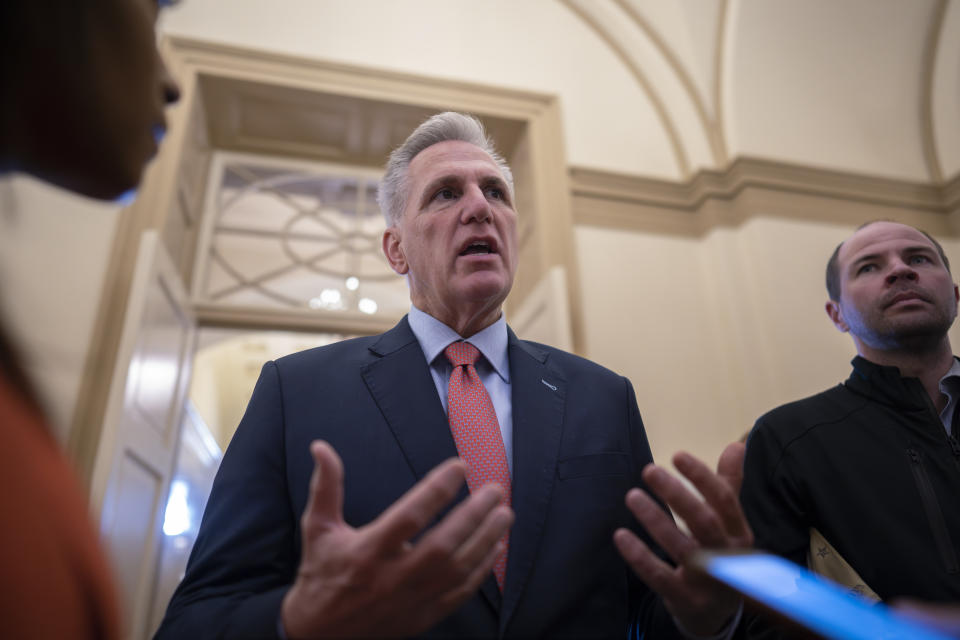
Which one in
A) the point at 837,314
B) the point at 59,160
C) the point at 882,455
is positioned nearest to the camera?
the point at 59,160

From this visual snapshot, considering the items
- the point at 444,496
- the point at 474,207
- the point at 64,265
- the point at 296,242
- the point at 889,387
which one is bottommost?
the point at 444,496

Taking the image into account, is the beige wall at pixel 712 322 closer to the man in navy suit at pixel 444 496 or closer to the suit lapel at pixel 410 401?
the man in navy suit at pixel 444 496

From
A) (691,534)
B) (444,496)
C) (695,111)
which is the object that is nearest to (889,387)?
(691,534)

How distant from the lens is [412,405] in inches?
45.1


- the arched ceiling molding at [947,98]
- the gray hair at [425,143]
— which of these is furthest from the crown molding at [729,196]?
the gray hair at [425,143]

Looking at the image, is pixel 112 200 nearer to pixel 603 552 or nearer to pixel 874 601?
pixel 603 552

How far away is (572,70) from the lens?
445 centimetres

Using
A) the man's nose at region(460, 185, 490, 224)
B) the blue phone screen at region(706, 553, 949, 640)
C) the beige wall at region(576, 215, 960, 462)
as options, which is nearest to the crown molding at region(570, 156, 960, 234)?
the beige wall at region(576, 215, 960, 462)

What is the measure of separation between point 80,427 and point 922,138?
5.74 metres

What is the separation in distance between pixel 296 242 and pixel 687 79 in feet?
9.98

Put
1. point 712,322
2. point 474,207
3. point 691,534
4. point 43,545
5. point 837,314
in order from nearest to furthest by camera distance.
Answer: point 43,545 → point 691,534 → point 474,207 → point 837,314 → point 712,322

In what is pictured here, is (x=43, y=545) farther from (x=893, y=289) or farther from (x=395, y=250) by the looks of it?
(x=893, y=289)

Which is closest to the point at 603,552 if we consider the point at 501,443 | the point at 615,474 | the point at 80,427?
the point at 615,474

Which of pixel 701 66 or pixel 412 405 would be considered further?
pixel 701 66
